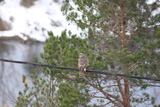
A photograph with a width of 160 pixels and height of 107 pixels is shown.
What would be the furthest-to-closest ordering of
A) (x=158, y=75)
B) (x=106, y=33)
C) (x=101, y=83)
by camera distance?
(x=106, y=33) < (x=101, y=83) < (x=158, y=75)

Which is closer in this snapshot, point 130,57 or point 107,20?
point 130,57

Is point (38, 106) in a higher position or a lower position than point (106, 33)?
lower

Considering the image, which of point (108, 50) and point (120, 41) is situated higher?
point (120, 41)

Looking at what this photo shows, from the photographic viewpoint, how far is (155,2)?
882 centimetres

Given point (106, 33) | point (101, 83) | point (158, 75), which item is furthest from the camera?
point (106, 33)

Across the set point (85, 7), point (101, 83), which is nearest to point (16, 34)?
point (85, 7)

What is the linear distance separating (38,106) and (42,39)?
214 centimetres

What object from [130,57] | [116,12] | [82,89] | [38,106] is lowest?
[38,106]

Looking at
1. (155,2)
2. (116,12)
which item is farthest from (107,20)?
(155,2)

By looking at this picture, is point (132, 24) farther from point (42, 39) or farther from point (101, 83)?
point (42, 39)

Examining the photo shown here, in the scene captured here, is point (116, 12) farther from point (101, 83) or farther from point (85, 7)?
point (101, 83)

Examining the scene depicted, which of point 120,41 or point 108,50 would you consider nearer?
point 108,50

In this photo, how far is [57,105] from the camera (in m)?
9.19

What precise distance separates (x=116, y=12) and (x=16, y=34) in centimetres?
315
